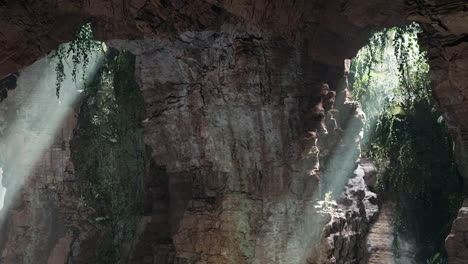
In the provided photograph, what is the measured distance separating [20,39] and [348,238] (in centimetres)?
476

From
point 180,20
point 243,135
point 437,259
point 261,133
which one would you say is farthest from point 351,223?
point 180,20

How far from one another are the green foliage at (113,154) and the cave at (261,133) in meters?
0.03

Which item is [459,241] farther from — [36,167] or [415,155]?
[36,167]

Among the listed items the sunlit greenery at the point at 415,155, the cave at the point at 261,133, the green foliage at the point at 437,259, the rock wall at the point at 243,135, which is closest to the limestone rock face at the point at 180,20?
the cave at the point at 261,133

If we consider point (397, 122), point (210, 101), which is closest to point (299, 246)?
point (210, 101)

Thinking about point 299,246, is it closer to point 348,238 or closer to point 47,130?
point 348,238

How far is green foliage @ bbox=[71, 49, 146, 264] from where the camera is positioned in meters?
9.48

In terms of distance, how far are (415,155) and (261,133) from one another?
3090 mm

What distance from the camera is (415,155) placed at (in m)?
8.76

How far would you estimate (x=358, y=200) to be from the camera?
26.2 feet

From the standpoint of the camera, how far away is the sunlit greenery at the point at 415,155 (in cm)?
869

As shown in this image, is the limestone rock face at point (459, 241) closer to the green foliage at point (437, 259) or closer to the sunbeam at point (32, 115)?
the green foliage at point (437, 259)

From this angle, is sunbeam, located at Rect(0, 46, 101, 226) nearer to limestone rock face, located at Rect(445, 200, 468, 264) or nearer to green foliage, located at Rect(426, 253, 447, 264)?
green foliage, located at Rect(426, 253, 447, 264)

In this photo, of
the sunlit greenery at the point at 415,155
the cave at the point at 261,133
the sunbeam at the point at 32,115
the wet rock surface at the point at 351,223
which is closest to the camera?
Answer: the cave at the point at 261,133
